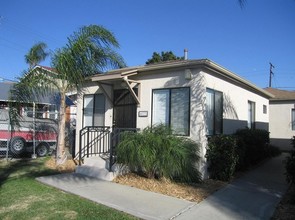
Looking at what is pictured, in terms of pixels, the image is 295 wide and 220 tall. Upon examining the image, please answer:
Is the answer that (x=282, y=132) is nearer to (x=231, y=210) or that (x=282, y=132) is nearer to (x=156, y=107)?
(x=156, y=107)

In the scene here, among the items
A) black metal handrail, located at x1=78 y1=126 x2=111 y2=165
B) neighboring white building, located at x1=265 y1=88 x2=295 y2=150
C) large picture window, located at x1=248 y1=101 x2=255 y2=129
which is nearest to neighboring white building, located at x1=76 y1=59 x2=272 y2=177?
black metal handrail, located at x1=78 y1=126 x2=111 y2=165

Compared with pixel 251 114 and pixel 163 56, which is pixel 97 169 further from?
pixel 163 56

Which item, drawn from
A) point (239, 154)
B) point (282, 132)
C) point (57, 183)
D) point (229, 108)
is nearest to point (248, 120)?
point (229, 108)

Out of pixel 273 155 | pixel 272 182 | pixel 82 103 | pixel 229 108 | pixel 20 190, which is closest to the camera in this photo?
pixel 20 190

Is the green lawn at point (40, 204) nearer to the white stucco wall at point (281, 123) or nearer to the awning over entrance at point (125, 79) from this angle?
the awning over entrance at point (125, 79)

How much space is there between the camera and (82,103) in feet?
40.2

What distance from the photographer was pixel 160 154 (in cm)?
761

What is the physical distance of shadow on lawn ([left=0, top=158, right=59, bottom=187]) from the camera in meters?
8.70

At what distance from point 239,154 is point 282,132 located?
34.9 feet

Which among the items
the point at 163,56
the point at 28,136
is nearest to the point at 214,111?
the point at 28,136

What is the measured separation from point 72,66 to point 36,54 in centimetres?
479

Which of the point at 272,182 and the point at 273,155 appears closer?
the point at 272,182

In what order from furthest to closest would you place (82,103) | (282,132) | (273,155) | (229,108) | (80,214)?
(282,132)
(273,155)
(82,103)
(229,108)
(80,214)

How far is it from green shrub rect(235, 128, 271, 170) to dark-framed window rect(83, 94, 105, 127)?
507cm
